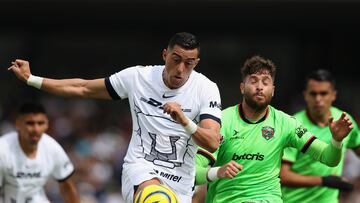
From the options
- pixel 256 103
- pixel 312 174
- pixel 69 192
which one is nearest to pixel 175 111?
pixel 256 103

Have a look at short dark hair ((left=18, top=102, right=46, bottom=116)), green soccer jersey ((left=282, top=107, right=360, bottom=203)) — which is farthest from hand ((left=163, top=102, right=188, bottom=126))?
short dark hair ((left=18, top=102, right=46, bottom=116))

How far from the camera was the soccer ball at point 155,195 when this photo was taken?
8.26 meters

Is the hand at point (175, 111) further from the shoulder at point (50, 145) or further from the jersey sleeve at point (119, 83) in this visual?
the shoulder at point (50, 145)

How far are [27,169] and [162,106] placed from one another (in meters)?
3.21

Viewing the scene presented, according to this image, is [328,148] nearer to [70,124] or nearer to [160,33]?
[70,124]

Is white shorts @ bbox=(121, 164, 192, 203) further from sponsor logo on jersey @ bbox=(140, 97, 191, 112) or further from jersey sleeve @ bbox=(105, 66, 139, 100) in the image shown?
jersey sleeve @ bbox=(105, 66, 139, 100)

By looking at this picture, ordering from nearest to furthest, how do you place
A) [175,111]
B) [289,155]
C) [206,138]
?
[175,111]
[206,138]
[289,155]

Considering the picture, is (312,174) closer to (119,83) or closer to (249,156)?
(249,156)

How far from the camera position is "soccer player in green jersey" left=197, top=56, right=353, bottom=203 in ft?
29.6

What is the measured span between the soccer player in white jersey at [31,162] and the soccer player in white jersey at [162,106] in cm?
240

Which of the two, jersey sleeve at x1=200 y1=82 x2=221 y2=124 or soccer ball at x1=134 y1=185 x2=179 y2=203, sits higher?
jersey sleeve at x1=200 y1=82 x2=221 y2=124

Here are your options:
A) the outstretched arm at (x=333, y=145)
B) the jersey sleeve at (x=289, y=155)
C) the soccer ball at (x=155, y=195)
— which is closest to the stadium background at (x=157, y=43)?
the jersey sleeve at (x=289, y=155)

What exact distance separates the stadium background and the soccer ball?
14.0 metres

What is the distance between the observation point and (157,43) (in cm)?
2581
